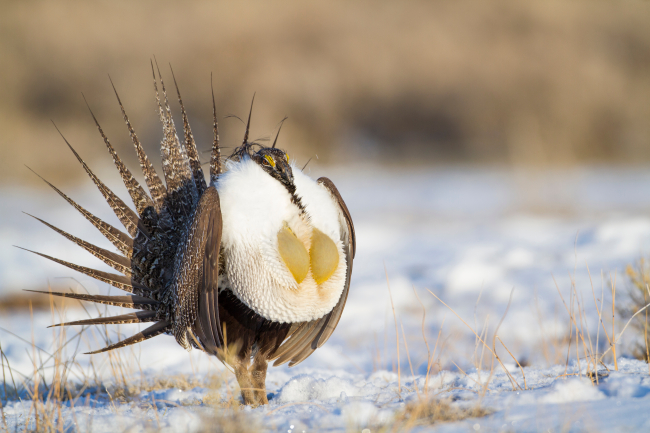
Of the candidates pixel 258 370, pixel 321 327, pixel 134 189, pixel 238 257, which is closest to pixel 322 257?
pixel 238 257

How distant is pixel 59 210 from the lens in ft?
29.5

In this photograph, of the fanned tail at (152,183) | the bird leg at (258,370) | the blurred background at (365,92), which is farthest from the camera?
the blurred background at (365,92)

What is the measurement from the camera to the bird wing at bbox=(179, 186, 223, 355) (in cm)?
174

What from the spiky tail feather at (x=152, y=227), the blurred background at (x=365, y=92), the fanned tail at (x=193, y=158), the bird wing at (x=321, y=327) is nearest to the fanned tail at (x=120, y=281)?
the spiky tail feather at (x=152, y=227)

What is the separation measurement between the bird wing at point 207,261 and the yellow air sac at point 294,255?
216mm

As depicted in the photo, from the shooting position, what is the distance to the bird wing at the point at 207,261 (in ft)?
5.70

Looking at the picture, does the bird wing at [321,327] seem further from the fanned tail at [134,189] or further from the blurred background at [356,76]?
the blurred background at [356,76]

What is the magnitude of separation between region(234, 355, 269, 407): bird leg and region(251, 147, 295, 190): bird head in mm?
750

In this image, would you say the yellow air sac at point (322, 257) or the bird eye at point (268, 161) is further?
the bird eye at point (268, 161)

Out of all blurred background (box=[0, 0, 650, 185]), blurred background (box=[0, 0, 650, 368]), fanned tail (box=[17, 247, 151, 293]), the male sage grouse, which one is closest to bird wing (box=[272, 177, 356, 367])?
the male sage grouse

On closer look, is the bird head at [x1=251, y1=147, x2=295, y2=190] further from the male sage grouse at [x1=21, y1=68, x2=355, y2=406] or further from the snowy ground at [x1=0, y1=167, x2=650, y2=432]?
the snowy ground at [x1=0, y1=167, x2=650, y2=432]

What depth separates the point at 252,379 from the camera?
2094mm

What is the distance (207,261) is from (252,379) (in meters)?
0.63

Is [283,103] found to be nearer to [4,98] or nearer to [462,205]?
[462,205]
